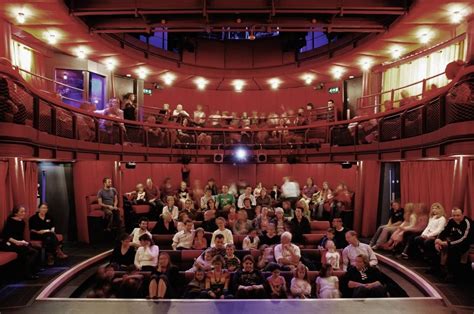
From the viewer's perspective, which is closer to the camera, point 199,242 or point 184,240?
point 199,242

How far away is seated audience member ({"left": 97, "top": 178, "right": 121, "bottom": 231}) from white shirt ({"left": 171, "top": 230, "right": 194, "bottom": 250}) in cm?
254

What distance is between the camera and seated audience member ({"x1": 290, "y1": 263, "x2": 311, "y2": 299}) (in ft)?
17.8

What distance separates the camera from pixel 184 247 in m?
7.32

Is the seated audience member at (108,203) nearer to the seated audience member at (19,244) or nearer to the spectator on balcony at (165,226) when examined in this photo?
the spectator on balcony at (165,226)

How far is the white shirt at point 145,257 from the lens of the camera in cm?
625

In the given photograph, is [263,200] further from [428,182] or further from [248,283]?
[248,283]

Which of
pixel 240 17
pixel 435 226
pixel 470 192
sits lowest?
pixel 435 226

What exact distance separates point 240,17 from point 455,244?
7787 mm

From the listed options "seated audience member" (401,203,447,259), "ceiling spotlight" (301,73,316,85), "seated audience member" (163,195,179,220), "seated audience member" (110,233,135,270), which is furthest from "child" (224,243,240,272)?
"ceiling spotlight" (301,73,316,85)

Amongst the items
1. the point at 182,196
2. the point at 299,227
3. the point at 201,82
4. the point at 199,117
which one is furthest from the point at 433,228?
the point at 201,82

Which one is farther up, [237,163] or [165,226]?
[237,163]

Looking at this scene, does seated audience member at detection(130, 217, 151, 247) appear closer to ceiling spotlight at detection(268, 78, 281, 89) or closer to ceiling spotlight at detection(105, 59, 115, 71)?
ceiling spotlight at detection(105, 59, 115, 71)

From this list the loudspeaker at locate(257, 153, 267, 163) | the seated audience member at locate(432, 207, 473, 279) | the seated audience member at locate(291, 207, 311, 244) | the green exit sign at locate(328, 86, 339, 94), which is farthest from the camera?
the green exit sign at locate(328, 86, 339, 94)

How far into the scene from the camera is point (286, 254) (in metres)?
6.42
